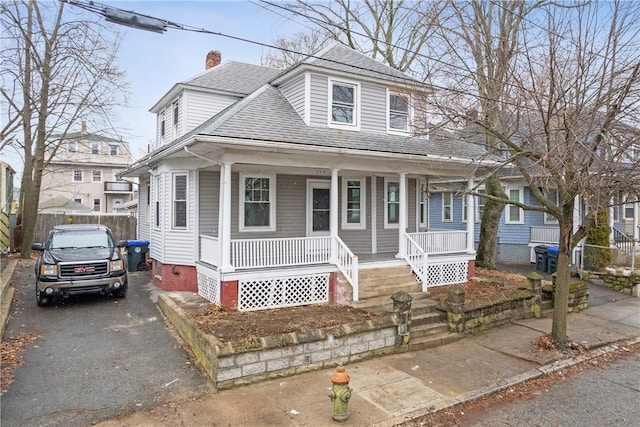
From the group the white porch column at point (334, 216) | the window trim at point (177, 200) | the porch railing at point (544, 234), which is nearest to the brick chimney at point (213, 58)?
the window trim at point (177, 200)

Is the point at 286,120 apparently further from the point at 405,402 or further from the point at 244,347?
the point at 405,402

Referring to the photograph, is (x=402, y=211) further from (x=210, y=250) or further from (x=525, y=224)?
(x=525, y=224)

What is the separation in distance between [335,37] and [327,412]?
19.4 metres

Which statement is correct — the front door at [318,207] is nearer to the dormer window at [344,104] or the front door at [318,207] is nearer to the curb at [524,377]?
the dormer window at [344,104]

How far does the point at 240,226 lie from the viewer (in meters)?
10.9

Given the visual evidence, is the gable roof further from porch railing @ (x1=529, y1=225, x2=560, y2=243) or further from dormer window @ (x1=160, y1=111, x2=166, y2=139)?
porch railing @ (x1=529, y1=225, x2=560, y2=243)

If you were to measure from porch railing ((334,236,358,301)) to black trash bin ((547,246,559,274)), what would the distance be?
1045 centimetres

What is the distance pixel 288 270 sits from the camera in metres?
9.25

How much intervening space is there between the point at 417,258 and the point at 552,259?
27.1 ft

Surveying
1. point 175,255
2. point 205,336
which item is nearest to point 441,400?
point 205,336

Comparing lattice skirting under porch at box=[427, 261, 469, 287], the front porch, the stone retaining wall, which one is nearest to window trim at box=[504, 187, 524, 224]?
lattice skirting under porch at box=[427, 261, 469, 287]

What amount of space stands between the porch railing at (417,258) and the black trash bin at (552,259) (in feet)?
26.0

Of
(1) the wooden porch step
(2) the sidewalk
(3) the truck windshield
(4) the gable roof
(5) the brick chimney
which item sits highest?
(5) the brick chimney

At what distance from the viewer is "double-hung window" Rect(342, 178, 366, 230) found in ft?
41.5
